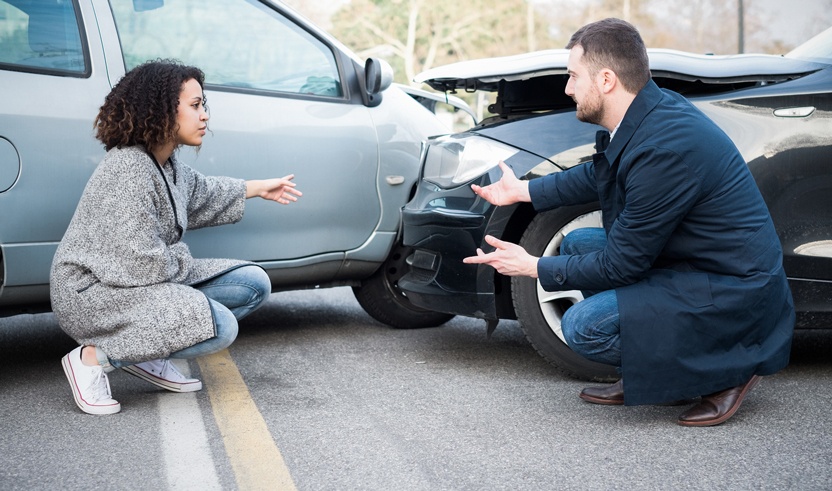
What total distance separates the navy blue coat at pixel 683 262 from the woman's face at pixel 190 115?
4.35 ft

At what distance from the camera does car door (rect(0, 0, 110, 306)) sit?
3643 millimetres

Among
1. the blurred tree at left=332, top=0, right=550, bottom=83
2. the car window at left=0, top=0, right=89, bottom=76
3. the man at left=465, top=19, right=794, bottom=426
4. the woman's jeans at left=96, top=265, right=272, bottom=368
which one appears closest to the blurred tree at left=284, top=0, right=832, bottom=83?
the blurred tree at left=332, top=0, right=550, bottom=83

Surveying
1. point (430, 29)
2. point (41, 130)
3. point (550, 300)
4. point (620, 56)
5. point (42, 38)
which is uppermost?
point (42, 38)

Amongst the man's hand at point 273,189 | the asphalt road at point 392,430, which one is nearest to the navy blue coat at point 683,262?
the asphalt road at point 392,430

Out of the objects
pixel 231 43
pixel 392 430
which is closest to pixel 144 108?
pixel 231 43

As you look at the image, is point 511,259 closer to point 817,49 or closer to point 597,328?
point 597,328

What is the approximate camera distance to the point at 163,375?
12.1 ft

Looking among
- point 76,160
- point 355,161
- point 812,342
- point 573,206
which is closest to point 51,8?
point 76,160

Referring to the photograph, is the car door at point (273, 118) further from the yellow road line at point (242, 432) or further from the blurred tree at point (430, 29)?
the blurred tree at point (430, 29)

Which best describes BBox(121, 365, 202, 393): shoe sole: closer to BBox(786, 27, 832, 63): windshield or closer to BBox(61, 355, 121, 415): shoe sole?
BBox(61, 355, 121, 415): shoe sole

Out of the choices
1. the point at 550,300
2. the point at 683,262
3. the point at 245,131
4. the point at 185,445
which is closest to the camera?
the point at 185,445

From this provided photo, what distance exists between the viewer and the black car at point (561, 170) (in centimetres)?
358

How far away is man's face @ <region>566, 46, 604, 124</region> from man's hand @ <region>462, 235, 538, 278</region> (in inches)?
20.6

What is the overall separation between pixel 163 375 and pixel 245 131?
1146mm
